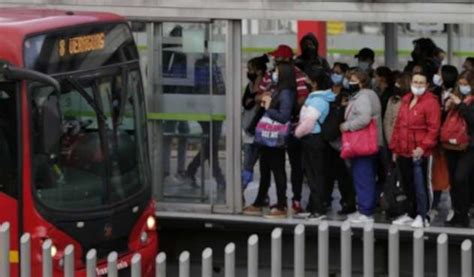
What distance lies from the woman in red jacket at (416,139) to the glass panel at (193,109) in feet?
6.18

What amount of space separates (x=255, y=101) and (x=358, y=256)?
1992 millimetres

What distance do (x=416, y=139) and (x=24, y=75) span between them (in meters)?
3.82

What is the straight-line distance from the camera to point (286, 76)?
41.7 ft

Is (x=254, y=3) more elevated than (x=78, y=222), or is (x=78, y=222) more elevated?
(x=254, y=3)

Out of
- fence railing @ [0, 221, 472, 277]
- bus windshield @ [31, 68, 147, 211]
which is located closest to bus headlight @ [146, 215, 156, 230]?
bus windshield @ [31, 68, 147, 211]

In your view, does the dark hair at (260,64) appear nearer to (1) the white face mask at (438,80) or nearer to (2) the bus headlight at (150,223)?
(1) the white face mask at (438,80)

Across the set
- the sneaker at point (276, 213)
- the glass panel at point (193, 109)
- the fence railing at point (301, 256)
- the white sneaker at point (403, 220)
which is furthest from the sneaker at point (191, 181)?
the fence railing at point (301, 256)

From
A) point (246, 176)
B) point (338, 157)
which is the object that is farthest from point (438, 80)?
point (246, 176)

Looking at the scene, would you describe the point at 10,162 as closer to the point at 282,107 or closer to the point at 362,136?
the point at 282,107

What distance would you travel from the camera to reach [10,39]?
415 inches

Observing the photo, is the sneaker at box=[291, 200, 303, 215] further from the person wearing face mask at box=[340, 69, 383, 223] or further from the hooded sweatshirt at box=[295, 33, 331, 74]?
the hooded sweatshirt at box=[295, 33, 331, 74]

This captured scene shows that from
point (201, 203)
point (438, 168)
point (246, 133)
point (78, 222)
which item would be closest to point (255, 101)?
point (246, 133)

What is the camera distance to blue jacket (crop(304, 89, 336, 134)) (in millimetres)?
12508

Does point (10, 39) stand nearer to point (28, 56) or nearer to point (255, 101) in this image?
point (28, 56)
